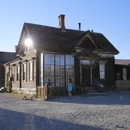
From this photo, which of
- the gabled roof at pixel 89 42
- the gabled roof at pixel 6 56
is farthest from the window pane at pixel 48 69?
the gabled roof at pixel 6 56

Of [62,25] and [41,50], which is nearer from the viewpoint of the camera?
[41,50]

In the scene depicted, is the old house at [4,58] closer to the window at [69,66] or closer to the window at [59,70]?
the window at [59,70]

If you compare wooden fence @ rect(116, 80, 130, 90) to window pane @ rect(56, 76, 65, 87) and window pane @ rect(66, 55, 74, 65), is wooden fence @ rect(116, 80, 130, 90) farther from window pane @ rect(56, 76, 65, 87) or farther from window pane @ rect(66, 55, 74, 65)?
window pane @ rect(56, 76, 65, 87)

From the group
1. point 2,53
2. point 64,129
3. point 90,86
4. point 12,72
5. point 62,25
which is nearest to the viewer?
point 64,129

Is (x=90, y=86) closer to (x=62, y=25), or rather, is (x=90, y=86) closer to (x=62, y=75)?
(x=62, y=75)

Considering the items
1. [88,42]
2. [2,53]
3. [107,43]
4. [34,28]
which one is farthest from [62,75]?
[2,53]

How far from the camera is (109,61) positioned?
25062 millimetres

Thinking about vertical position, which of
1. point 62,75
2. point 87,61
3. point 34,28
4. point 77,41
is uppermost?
point 34,28

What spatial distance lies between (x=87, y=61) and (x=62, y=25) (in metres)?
6.15

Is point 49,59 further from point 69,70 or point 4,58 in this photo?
point 4,58

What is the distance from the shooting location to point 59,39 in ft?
76.4

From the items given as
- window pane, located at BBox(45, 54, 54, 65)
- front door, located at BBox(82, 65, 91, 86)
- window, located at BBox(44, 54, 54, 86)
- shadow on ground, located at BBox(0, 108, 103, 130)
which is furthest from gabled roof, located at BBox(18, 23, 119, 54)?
shadow on ground, located at BBox(0, 108, 103, 130)

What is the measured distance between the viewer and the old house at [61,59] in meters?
20.8

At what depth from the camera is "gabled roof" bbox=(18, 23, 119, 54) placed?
2134 cm
